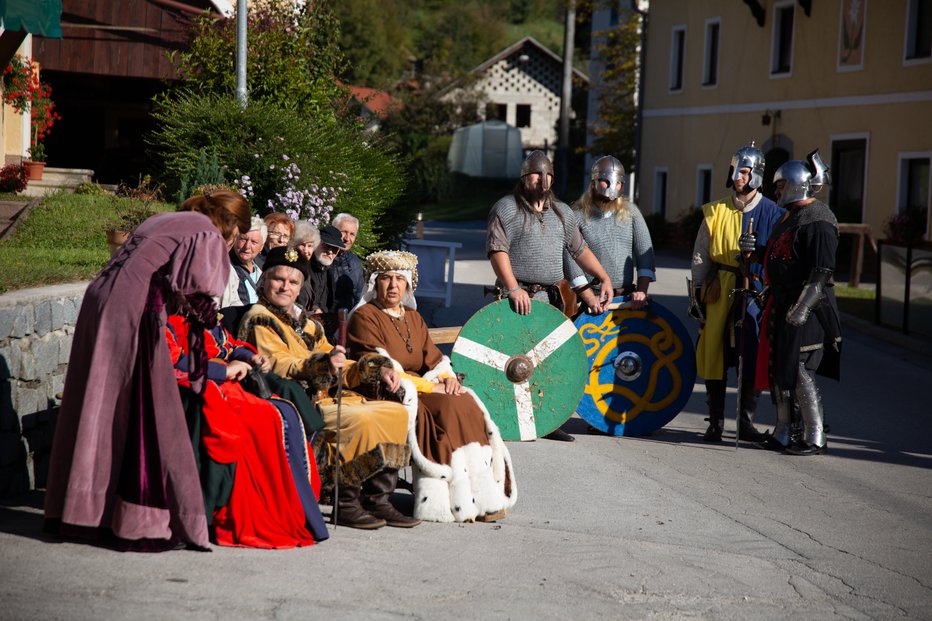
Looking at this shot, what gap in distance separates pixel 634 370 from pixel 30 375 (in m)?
4.27

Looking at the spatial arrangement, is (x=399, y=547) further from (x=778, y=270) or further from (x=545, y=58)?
(x=545, y=58)

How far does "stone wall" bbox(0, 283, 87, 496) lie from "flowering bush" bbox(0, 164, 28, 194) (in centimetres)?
1139

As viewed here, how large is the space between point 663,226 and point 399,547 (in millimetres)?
27709

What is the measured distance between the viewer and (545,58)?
216ft

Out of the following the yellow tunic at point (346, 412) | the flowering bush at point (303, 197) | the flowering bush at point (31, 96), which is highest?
the flowering bush at point (31, 96)

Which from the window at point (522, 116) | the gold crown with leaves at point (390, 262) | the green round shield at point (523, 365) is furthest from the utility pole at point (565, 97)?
the gold crown with leaves at point (390, 262)

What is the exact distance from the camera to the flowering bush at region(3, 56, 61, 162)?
61.3ft

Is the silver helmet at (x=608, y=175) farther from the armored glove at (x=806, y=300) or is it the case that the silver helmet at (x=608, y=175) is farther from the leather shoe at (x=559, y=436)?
the leather shoe at (x=559, y=436)

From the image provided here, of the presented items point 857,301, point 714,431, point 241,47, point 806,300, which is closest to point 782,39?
point 857,301

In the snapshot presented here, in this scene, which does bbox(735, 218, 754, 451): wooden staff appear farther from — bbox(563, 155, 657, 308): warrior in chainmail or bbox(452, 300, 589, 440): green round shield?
bbox(452, 300, 589, 440): green round shield

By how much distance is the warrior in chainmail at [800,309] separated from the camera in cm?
837

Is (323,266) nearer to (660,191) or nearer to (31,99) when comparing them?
(31,99)

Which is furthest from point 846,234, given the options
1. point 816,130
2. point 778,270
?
point 778,270

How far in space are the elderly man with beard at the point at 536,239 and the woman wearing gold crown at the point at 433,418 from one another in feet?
6.40
